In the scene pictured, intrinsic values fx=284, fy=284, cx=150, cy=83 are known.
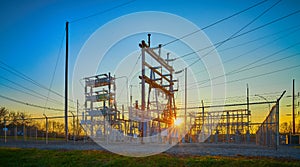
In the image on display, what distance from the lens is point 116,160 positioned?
939cm

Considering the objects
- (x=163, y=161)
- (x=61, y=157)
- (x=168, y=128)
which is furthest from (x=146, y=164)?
(x=168, y=128)

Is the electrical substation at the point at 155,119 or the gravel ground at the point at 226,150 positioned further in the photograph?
the electrical substation at the point at 155,119

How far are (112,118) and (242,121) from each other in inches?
503

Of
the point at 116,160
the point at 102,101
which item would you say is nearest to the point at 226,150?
the point at 116,160

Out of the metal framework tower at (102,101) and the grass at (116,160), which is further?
the metal framework tower at (102,101)

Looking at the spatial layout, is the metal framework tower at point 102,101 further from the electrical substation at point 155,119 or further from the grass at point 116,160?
the grass at point 116,160

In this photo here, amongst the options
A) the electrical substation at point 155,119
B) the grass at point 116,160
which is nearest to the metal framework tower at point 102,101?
the electrical substation at point 155,119

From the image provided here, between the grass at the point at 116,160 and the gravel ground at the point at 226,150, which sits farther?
the gravel ground at the point at 226,150

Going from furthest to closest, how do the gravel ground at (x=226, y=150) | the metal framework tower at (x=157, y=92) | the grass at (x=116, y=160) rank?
the metal framework tower at (x=157, y=92)
the gravel ground at (x=226, y=150)
the grass at (x=116, y=160)

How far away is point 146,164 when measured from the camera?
8695 millimetres

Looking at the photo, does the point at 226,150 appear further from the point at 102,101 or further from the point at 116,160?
the point at 102,101

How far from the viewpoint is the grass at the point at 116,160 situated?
7.77 metres

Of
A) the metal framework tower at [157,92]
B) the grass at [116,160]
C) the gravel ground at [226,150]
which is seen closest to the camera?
the grass at [116,160]

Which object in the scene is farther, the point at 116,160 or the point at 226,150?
the point at 226,150
